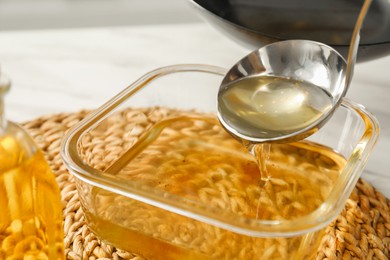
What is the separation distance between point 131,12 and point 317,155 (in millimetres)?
648

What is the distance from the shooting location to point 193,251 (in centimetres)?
52

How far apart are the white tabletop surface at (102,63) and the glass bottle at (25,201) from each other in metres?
0.32

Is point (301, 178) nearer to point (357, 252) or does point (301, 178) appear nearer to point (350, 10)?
point (357, 252)

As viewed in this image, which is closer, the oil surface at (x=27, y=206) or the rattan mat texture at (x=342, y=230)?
the oil surface at (x=27, y=206)

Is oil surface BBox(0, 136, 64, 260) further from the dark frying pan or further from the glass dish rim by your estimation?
the dark frying pan

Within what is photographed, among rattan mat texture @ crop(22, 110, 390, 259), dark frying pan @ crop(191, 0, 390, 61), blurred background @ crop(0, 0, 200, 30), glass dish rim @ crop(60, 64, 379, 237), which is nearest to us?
glass dish rim @ crop(60, 64, 379, 237)

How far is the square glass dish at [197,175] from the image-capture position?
48cm

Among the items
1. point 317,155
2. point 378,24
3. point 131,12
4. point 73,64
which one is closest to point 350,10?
point 378,24

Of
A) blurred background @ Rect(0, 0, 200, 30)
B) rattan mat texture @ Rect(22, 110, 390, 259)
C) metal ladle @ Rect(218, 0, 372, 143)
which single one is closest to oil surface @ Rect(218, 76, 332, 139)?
metal ladle @ Rect(218, 0, 372, 143)

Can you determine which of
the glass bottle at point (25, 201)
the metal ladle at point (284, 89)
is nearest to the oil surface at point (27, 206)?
the glass bottle at point (25, 201)

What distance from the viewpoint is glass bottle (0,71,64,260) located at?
46cm

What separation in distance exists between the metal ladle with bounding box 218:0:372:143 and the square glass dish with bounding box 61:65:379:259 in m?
0.03

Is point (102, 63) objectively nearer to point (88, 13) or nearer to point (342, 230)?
point (88, 13)

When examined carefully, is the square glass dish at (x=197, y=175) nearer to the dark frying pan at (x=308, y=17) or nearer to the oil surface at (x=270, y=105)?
the oil surface at (x=270, y=105)
